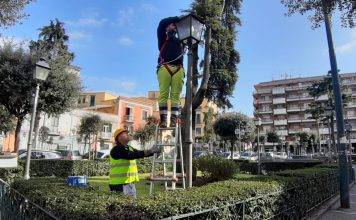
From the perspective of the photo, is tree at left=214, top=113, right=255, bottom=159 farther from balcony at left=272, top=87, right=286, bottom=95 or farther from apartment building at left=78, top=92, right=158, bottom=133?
balcony at left=272, top=87, right=286, bottom=95

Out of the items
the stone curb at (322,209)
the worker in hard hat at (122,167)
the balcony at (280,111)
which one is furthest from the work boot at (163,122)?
the balcony at (280,111)

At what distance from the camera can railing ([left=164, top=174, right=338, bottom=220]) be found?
4.29 meters

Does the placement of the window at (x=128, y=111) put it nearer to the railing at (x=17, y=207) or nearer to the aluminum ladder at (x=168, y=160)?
the railing at (x=17, y=207)

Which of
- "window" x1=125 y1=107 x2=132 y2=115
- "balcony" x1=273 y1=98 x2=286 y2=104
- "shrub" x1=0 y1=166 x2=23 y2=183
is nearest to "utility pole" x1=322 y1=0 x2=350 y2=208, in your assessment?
"shrub" x1=0 y1=166 x2=23 y2=183

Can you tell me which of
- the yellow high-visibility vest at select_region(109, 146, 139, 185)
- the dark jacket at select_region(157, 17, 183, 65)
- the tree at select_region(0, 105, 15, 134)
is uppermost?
the tree at select_region(0, 105, 15, 134)

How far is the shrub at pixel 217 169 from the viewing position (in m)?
14.3

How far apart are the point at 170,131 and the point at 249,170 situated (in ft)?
71.2

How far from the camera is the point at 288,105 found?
9919 cm

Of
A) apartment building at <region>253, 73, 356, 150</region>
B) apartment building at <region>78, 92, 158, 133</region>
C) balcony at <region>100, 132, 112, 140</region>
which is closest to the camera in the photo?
balcony at <region>100, 132, 112, 140</region>

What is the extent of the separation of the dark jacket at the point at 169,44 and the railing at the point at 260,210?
281 centimetres

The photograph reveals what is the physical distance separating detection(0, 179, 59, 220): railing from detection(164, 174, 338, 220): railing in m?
1.69

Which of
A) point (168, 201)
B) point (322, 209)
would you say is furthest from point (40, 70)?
point (322, 209)

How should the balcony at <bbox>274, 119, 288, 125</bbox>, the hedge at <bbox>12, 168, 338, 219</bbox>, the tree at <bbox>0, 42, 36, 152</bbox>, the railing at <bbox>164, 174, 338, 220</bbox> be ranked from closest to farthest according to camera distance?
the hedge at <bbox>12, 168, 338, 219</bbox> → the railing at <bbox>164, 174, 338, 220</bbox> → the tree at <bbox>0, 42, 36, 152</bbox> → the balcony at <bbox>274, 119, 288, 125</bbox>

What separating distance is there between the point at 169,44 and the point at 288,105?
96.7 metres
